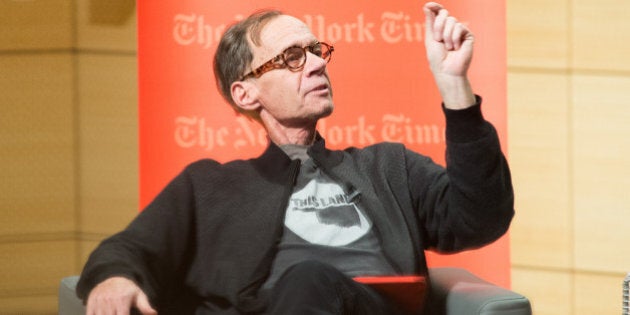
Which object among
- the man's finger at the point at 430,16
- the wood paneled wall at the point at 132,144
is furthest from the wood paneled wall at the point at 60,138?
the man's finger at the point at 430,16

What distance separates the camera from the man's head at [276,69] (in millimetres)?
2424

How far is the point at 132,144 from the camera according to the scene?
382 centimetres

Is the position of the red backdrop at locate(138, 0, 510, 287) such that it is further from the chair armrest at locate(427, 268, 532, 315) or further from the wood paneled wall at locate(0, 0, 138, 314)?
the wood paneled wall at locate(0, 0, 138, 314)

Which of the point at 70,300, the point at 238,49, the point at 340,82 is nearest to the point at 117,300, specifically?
the point at 70,300

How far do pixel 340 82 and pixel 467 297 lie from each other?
105cm

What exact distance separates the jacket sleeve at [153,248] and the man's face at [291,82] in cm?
30

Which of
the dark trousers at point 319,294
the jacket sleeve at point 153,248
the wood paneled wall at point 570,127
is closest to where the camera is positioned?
the dark trousers at point 319,294

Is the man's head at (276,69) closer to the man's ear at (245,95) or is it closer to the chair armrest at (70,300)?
the man's ear at (245,95)

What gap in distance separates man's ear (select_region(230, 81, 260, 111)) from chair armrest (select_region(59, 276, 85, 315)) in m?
0.62

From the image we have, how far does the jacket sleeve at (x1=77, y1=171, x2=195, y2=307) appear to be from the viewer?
2.08m

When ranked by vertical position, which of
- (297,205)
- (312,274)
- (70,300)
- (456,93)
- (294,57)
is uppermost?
(294,57)

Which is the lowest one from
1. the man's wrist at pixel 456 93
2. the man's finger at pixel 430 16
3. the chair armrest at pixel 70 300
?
the chair armrest at pixel 70 300

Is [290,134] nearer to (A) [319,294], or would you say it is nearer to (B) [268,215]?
(B) [268,215]

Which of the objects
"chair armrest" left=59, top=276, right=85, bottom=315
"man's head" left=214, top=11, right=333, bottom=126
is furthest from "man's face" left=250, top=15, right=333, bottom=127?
"chair armrest" left=59, top=276, right=85, bottom=315
